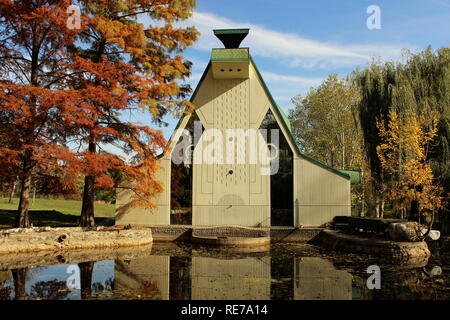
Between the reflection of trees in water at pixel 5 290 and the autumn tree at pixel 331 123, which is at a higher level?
the autumn tree at pixel 331 123

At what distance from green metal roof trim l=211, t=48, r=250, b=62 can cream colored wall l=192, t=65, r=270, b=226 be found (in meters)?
1.70

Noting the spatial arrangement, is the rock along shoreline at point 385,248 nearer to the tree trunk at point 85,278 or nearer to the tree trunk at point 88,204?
the tree trunk at point 85,278

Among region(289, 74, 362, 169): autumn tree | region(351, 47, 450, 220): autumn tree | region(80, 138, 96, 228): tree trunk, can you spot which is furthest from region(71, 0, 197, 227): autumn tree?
region(289, 74, 362, 169): autumn tree

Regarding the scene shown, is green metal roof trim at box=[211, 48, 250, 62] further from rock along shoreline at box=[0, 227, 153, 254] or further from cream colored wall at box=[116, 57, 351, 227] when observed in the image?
rock along shoreline at box=[0, 227, 153, 254]

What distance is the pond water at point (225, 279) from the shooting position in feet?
24.8

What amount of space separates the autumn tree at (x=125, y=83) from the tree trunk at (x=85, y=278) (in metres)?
4.83

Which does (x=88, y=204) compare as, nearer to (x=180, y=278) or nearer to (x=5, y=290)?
(x=180, y=278)

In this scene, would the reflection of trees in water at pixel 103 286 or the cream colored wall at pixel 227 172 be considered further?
the cream colored wall at pixel 227 172

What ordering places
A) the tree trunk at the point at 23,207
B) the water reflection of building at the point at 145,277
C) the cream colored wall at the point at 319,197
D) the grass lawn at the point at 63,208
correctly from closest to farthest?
the water reflection of building at the point at 145,277, the tree trunk at the point at 23,207, the cream colored wall at the point at 319,197, the grass lawn at the point at 63,208

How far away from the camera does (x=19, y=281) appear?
8375mm

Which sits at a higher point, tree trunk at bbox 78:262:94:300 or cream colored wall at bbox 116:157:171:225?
cream colored wall at bbox 116:157:171:225

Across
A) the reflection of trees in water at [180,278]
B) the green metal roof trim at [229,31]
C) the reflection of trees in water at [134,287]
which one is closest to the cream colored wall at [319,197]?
the green metal roof trim at [229,31]

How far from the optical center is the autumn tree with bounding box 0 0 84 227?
1321 centimetres

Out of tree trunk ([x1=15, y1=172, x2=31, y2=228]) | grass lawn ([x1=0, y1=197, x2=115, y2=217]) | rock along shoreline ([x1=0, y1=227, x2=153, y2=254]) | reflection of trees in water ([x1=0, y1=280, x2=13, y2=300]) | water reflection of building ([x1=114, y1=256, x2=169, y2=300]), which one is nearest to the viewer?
reflection of trees in water ([x1=0, y1=280, x2=13, y2=300])
